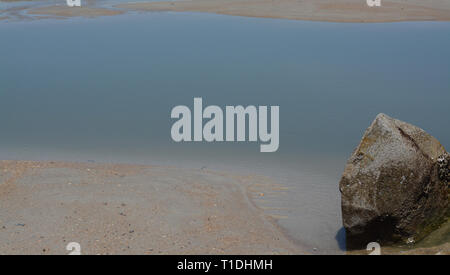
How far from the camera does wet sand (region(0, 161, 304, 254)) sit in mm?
7008

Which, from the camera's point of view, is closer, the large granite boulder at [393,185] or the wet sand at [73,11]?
the large granite boulder at [393,185]

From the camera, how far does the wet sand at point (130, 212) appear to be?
7008 mm

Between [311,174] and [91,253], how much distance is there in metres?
4.81

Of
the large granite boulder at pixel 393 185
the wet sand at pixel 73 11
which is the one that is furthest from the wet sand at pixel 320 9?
the large granite boulder at pixel 393 185

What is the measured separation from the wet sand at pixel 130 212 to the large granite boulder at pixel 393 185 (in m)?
0.97

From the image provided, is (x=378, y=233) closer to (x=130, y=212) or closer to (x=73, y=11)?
(x=130, y=212)

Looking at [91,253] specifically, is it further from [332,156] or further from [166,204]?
[332,156]

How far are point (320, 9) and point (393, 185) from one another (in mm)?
20978

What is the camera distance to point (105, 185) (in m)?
8.97

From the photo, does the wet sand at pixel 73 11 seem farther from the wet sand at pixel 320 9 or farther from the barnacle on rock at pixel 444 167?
the barnacle on rock at pixel 444 167

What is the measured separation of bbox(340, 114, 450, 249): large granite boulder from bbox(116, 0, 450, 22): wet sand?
18.4m

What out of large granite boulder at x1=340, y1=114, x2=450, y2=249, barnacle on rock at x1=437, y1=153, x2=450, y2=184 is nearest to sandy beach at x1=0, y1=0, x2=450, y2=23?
barnacle on rock at x1=437, y1=153, x2=450, y2=184
